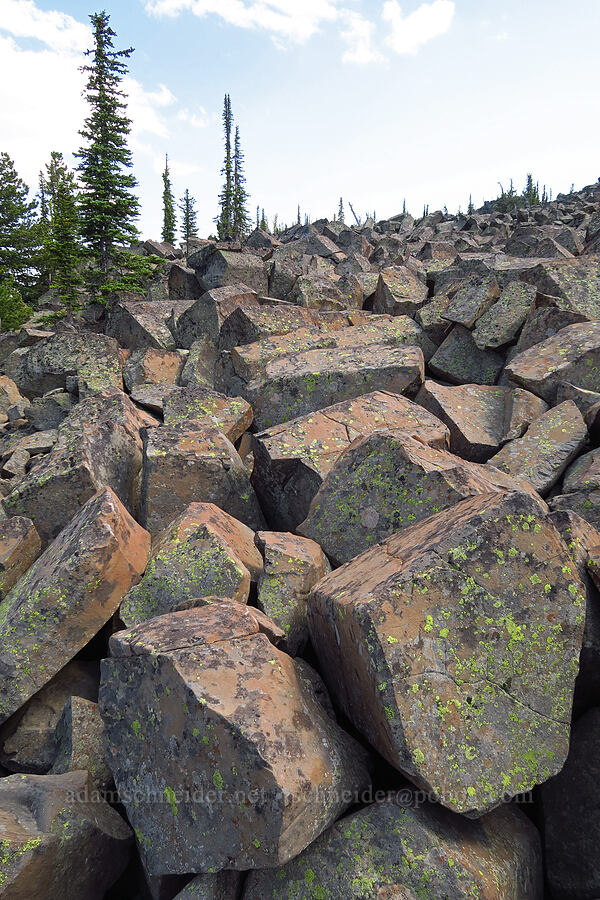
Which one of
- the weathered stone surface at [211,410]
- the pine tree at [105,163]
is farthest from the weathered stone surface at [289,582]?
the pine tree at [105,163]

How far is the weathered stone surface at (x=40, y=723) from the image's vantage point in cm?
614

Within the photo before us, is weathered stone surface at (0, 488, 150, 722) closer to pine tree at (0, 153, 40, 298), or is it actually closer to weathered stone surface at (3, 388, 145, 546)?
weathered stone surface at (3, 388, 145, 546)

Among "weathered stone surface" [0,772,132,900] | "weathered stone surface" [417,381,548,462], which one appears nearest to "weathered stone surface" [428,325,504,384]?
"weathered stone surface" [417,381,548,462]

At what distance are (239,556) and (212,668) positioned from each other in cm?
217

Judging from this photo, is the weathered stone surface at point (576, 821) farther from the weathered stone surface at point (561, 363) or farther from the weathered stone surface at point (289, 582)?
the weathered stone surface at point (561, 363)

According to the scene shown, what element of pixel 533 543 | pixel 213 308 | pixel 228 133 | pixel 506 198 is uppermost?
pixel 228 133

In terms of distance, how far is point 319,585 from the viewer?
584cm

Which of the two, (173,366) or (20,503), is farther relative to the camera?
(173,366)

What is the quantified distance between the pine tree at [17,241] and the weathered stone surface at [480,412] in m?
50.5

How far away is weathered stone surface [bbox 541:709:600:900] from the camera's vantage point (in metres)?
4.59

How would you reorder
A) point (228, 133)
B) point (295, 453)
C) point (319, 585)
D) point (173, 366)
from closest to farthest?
point (319, 585) → point (295, 453) → point (173, 366) → point (228, 133)

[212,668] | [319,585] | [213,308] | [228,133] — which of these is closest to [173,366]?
[213,308]

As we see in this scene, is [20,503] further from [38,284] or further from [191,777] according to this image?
[38,284]

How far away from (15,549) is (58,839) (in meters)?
4.23
